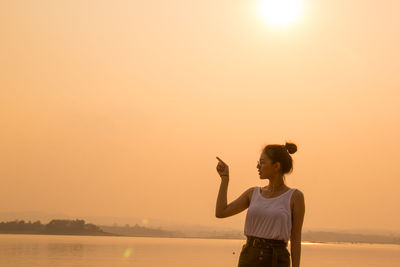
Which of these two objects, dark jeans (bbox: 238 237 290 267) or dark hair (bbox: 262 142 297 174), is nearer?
dark jeans (bbox: 238 237 290 267)

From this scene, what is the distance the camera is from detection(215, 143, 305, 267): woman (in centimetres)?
555

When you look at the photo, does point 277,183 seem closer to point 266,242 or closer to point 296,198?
point 296,198

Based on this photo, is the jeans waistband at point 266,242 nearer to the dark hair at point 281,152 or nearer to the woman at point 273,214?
the woman at point 273,214

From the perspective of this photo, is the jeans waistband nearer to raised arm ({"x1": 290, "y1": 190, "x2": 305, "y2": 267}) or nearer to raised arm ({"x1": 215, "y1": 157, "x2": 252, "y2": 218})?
raised arm ({"x1": 290, "y1": 190, "x2": 305, "y2": 267})

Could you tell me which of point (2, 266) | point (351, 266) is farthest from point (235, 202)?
point (351, 266)

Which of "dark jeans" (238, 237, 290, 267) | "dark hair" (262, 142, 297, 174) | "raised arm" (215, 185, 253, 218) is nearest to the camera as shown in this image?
"dark jeans" (238, 237, 290, 267)

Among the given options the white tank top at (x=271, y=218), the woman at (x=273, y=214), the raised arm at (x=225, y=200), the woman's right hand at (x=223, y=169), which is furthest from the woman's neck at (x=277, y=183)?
the woman's right hand at (x=223, y=169)

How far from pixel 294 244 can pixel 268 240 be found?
8.4 inches

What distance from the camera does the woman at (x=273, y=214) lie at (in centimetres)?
555

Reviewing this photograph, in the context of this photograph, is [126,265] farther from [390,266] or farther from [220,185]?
[220,185]

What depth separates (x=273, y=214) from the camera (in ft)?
18.2

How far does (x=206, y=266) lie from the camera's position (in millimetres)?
70375

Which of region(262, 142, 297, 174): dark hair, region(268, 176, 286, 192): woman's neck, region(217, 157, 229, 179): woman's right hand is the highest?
region(262, 142, 297, 174): dark hair

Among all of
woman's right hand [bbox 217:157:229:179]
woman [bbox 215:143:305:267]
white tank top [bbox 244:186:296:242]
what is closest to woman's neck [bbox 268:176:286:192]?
woman [bbox 215:143:305:267]
